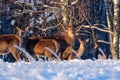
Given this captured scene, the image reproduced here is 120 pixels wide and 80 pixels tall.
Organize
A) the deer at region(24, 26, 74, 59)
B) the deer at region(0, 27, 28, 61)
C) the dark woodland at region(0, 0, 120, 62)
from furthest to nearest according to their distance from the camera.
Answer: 1. the dark woodland at region(0, 0, 120, 62)
2. the deer at region(0, 27, 28, 61)
3. the deer at region(24, 26, 74, 59)

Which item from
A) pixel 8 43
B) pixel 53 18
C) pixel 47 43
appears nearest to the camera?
pixel 47 43

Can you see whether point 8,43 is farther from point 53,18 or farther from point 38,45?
point 53,18

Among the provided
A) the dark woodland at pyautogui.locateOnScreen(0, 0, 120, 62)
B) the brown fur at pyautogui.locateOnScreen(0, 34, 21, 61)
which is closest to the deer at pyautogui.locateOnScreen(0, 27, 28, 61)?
the brown fur at pyautogui.locateOnScreen(0, 34, 21, 61)

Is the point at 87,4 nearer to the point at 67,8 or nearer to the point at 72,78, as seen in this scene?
the point at 67,8

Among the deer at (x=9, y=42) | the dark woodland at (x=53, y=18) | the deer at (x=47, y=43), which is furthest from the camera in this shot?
the dark woodland at (x=53, y=18)

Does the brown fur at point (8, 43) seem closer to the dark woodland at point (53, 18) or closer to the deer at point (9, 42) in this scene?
the deer at point (9, 42)

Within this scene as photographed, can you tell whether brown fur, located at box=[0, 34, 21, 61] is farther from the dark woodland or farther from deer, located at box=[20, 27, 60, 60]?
the dark woodland

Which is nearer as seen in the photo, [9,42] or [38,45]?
[38,45]

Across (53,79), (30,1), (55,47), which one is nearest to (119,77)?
(53,79)

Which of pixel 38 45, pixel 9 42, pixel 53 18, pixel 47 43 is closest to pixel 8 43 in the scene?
pixel 9 42

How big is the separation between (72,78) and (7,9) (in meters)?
22.1

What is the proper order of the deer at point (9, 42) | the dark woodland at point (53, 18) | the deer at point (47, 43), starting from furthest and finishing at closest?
the dark woodland at point (53, 18) → the deer at point (9, 42) → the deer at point (47, 43)

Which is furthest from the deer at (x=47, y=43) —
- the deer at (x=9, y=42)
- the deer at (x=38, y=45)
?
the deer at (x=9, y=42)

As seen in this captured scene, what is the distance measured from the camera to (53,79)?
1.91 m
